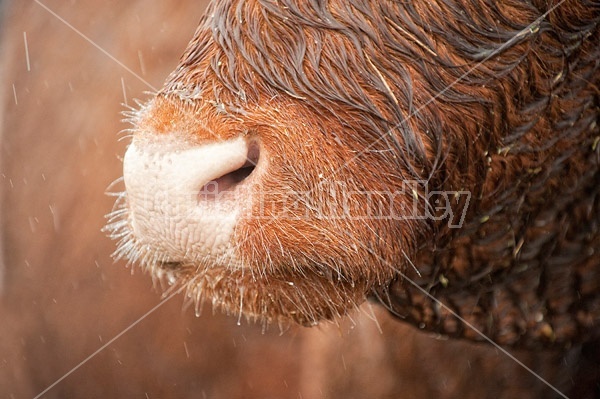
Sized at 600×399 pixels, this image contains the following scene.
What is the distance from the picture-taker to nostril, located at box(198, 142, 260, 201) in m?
1.33

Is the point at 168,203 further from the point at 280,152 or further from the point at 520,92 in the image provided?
the point at 520,92

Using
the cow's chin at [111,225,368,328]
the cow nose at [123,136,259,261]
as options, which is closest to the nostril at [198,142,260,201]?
the cow nose at [123,136,259,261]

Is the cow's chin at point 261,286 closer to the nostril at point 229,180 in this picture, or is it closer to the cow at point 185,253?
the cow at point 185,253

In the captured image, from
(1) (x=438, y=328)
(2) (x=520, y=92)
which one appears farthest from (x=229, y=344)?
(2) (x=520, y=92)

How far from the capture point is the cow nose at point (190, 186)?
1299 millimetres

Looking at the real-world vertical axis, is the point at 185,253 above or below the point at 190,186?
below

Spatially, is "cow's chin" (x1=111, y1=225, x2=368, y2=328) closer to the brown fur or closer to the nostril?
the brown fur

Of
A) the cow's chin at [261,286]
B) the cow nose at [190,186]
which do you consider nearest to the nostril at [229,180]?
the cow nose at [190,186]

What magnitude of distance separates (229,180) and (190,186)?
84mm

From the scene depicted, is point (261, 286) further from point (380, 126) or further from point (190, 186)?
point (380, 126)

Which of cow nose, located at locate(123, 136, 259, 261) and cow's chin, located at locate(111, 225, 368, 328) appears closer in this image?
cow nose, located at locate(123, 136, 259, 261)

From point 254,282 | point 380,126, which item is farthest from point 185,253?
point 380,126

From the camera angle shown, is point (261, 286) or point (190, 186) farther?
point (261, 286)

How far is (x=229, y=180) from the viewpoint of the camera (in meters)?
1.37
